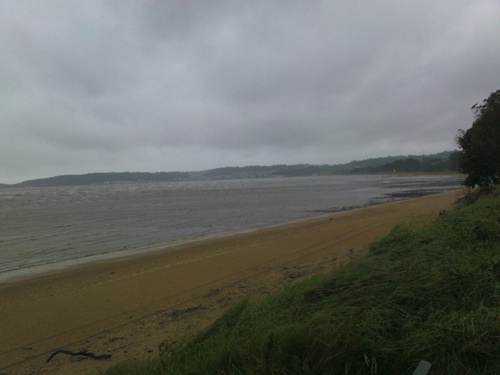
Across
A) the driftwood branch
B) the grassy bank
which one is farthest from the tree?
the driftwood branch

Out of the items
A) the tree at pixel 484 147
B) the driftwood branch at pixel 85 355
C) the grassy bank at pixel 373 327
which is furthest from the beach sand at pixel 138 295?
the tree at pixel 484 147

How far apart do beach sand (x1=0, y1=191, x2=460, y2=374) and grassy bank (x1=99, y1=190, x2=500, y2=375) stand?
1.63 metres

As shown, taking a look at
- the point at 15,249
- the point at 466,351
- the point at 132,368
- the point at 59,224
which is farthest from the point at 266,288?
the point at 59,224

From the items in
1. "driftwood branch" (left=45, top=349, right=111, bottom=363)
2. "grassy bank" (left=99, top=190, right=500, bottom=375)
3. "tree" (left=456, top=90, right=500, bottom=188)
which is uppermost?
"tree" (left=456, top=90, right=500, bottom=188)

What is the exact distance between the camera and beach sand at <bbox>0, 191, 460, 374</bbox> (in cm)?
580

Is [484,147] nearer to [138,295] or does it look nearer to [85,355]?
[138,295]

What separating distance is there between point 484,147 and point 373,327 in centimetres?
1394

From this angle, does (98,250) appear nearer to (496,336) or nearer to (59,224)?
(59,224)

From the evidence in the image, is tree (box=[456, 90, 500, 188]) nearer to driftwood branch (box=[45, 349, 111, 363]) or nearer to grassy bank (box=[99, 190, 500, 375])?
grassy bank (box=[99, 190, 500, 375])

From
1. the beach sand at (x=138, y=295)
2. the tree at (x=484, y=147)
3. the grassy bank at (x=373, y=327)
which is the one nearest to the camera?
the grassy bank at (x=373, y=327)

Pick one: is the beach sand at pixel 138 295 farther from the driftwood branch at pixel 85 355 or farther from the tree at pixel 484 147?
the tree at pixel 484 147

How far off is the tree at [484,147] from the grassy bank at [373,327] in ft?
35.5

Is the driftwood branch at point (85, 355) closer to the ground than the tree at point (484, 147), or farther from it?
closer to the ground

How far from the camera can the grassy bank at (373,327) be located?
293 cm
